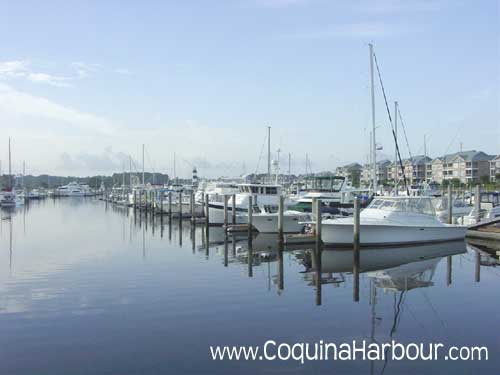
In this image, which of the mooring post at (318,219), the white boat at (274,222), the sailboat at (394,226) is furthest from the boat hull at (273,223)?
the mooring post at (318,219)

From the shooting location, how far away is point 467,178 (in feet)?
385

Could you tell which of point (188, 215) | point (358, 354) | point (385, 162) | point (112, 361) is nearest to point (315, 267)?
point (358, 354)

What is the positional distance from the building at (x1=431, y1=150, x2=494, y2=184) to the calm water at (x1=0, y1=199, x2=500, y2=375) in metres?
101

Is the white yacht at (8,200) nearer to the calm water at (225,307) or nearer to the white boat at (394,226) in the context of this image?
the calm water at (225,307)

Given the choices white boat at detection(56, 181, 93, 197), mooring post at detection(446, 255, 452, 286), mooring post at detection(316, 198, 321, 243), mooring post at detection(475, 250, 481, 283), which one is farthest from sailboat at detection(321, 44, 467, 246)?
white boat at detection(56, 181, 93, 197)

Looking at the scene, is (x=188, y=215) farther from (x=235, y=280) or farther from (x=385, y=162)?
(x=385, y=162)

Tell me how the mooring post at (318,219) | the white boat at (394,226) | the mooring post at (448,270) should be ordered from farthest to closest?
the white boat at (394,226) < the mooring post at (318,219) < the mooring post at (448,270)

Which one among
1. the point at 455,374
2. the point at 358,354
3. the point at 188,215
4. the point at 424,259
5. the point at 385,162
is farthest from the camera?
the point at 385,162

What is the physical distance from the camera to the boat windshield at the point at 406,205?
1077 inches

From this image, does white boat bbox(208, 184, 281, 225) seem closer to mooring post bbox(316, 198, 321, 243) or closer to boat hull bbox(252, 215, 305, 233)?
boat hull bbox(252, 215, 305, 233)

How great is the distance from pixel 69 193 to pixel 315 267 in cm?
14362

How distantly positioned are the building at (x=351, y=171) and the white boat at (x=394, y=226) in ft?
350

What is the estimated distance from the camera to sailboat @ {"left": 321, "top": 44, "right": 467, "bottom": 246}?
25.9m

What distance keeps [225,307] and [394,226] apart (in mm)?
14495
